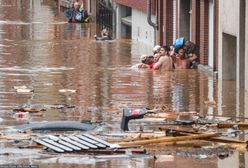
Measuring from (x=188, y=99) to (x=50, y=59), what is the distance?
14.1 m

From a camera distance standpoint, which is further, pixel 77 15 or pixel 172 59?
pixel 77 15

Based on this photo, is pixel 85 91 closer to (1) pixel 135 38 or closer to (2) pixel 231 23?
(2) pixel 231 23

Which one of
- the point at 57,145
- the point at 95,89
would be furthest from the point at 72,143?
the point at 95,89

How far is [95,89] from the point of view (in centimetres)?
2870

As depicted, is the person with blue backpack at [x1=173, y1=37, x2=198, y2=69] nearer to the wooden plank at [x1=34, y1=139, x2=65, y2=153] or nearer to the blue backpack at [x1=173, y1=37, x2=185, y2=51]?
the blue backpack at [x1=173, y1=37, x2=185, y2=51]

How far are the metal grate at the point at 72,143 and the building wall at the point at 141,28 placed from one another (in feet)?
95.6

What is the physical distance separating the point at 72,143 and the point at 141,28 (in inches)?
1329

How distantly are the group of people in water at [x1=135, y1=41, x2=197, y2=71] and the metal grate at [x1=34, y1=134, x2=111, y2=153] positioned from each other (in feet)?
56.5

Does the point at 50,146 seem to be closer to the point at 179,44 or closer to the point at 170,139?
the point at 170,139

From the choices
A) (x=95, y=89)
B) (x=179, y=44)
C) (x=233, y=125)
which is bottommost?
(x=233, y=125)

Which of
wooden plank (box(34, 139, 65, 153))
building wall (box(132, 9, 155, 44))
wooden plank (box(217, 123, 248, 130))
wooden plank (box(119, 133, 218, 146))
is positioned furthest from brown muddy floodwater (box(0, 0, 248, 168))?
wooden plank (box(217, 123, 248, 130))

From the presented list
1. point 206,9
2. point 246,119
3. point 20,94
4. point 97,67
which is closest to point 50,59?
point 97,67

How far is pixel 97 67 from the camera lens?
36.5m

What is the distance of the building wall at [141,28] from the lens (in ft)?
158
